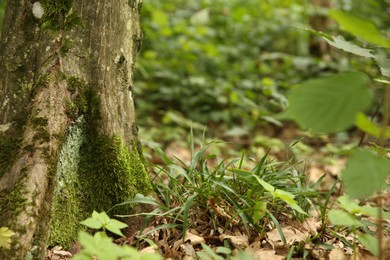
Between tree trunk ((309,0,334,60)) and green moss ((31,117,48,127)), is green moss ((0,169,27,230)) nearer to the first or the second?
green moss ((31,117,48,127))

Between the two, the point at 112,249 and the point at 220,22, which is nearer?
the point at 112,249

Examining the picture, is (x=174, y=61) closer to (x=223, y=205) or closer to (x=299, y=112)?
(x=223, y=205)

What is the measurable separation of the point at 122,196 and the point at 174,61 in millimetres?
4527

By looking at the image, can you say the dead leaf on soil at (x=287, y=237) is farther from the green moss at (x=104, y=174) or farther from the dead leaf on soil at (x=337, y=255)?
the green moss at (x=104, y=174)

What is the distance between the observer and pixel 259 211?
1830 millimetres

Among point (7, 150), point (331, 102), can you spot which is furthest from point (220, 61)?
point (331, 102)

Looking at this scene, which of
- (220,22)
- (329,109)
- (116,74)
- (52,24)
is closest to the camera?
(329,109)

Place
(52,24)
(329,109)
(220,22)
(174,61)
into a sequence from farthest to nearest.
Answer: (220,22)
(174,61)
(52,24)
(329,109)

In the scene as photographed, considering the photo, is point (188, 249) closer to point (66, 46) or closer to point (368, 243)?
point (368, 243)

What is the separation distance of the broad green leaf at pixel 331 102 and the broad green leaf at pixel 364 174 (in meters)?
0.16

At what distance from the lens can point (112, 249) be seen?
138 centimetres

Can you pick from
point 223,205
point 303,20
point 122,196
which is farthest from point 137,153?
point 303,20

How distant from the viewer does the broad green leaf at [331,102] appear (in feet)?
3.78

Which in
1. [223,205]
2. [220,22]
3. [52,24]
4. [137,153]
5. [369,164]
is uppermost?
[220,22]
